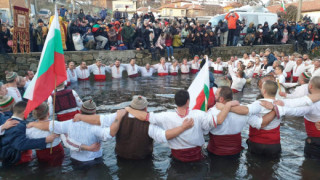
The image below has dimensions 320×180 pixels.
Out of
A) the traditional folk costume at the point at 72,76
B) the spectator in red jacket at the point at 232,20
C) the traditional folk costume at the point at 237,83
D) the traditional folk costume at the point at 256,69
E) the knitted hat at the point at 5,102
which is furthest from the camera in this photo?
the spectator in red jacket at the point at 232,20

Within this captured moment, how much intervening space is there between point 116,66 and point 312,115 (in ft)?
33.0

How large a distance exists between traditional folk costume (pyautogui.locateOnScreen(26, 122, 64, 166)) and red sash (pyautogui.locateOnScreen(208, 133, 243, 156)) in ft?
8.40

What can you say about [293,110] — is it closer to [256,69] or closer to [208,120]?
[208,120]

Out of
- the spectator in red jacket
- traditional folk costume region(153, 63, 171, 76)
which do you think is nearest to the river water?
traditional folk costume region(153, 63, 171, 76)

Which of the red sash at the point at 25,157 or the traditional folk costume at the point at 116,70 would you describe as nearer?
the red sash at the point at 25,157

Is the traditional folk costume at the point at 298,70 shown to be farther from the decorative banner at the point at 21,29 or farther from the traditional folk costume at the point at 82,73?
the decorative banner at the point at 21,29

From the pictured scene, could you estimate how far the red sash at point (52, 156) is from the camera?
4.25 meters

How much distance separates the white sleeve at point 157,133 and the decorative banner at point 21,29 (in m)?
10.9

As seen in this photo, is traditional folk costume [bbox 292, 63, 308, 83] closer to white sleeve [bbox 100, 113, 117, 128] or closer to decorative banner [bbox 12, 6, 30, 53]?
white sleeve [bbox 100, 113, 117, 128]

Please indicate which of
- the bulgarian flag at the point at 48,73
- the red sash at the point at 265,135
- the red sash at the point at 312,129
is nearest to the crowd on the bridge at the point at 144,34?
the bulgarian flag at the point at 48,73

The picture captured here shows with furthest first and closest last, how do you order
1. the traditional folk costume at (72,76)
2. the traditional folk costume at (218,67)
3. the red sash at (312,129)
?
the traditional folk costume at (218,67) < the traditional folk costume at (72,76) < the red sash at (312,129)

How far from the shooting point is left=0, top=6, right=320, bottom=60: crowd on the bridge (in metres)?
13.9

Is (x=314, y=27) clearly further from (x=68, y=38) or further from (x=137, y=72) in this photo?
(x=68, y=38)

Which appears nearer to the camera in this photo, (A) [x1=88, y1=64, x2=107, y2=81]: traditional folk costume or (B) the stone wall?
(A) [x1=88, y1=64, x2=107, y2=81]: traditional folk costume
